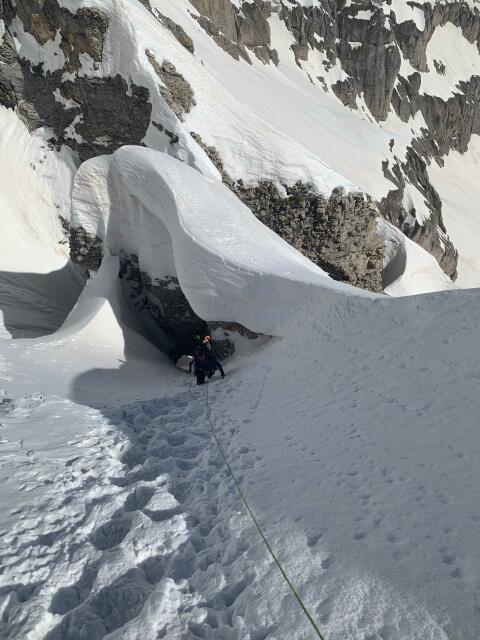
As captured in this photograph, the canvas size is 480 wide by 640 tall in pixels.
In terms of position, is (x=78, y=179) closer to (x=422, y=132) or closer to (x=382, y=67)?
(x=382, y=67)

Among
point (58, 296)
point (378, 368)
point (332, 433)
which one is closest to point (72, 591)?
point (332, 433)

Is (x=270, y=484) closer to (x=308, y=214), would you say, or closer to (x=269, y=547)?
(x=269, y=547)

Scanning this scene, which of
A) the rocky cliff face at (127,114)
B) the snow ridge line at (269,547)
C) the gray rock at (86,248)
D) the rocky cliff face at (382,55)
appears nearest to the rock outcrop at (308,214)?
the rocky cliff face at (127,114)

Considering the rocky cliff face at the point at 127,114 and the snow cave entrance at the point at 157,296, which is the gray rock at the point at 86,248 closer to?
the rocky cliff face at the point at 127,114

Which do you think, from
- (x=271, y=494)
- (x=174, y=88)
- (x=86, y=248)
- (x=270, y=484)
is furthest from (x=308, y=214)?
(x=271, y=494)

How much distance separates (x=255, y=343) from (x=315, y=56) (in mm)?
47823

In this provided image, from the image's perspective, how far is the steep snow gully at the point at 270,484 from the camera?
2.88m

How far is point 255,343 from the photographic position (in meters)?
8.99

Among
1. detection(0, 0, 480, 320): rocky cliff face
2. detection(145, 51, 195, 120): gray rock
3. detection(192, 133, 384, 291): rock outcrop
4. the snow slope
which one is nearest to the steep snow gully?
detection(192, 133, 384, 291): rock outcrop

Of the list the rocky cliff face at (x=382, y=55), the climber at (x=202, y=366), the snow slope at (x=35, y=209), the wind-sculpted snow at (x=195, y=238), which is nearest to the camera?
the climber at (x=202, y=366)

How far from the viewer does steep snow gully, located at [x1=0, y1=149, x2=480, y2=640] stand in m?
2.88

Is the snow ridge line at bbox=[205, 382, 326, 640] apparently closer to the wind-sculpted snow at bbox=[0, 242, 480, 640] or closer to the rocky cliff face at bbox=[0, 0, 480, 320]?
the wind-sculpted snow at bbox=[0, 242, 480, 640]

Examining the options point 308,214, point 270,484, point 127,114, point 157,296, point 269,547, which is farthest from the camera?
point 127,114

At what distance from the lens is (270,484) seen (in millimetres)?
4293
